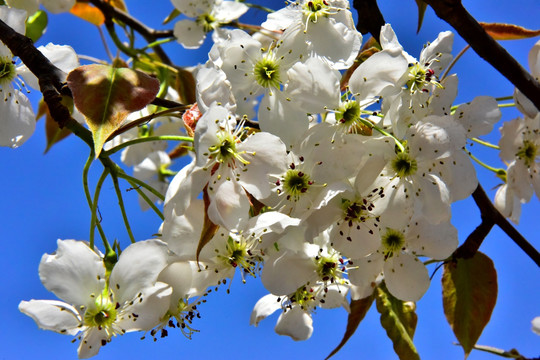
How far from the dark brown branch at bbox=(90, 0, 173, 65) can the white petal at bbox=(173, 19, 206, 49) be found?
7 cm

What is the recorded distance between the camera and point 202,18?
153cm

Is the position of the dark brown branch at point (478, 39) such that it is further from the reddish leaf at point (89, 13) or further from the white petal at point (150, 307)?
the reddish leaf at point (89, 13)

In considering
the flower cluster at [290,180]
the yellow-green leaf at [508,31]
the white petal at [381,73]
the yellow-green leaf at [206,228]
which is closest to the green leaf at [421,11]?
the yellow-green leaf at [508,31]

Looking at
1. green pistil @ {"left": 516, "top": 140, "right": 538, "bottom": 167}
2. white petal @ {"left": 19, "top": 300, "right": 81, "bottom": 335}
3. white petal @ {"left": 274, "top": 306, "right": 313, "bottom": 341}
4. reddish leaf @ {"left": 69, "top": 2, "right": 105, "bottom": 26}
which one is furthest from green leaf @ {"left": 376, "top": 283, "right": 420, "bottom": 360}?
reddish leaf @ {"left": 69, "top": 2, "right": 105, "bottom": 26}

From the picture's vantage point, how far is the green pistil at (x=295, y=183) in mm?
746

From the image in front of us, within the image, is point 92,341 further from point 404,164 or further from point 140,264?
point 404,164

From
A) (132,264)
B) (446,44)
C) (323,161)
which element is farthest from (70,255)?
(446,44)

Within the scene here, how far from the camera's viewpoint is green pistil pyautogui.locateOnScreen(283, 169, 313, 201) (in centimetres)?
75

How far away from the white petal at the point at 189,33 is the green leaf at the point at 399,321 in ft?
2.62

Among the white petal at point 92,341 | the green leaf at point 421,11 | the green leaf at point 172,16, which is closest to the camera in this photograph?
the white petal at point 92,341

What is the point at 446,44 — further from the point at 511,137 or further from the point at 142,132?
the point at 142,132

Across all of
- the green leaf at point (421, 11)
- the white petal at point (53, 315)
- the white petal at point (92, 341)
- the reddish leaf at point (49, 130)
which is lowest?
the white petal at point (92, 341)

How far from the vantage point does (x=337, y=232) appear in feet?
2.60

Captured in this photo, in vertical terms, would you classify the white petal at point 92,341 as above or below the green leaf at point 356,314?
below
